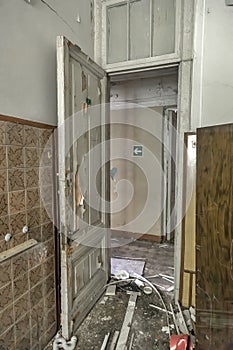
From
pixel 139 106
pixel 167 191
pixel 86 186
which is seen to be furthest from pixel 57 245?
pixel 139 106

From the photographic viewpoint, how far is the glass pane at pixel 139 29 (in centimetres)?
210

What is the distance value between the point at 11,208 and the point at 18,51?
Answer: 0.91m

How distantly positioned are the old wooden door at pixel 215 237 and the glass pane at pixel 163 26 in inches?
46.3

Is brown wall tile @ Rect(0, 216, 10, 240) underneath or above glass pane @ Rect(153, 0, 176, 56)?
underneath

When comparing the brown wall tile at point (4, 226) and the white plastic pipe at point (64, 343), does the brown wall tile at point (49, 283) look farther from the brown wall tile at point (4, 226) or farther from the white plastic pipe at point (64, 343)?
the brown wall tile at point (4, 226)

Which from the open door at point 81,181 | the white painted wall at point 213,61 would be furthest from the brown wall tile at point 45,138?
the white painted wall at point 213,61

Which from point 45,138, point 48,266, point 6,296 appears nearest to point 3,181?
point 45,138

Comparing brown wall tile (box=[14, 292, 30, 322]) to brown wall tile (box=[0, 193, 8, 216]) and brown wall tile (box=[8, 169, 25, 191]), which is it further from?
brown wall tile (box=[8, 169, 25, 191])

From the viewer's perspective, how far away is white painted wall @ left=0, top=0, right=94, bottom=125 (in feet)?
4.27

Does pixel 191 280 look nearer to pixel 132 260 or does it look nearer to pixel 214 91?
pixel 132 260

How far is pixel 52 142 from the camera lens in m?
1.71

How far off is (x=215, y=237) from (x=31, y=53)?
59.4 inches

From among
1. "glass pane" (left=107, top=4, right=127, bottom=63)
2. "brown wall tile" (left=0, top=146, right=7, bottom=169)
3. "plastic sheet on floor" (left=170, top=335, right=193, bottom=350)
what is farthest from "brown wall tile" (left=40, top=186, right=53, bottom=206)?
"glass pane" (left=107, top=4, right=127, bottom=63)

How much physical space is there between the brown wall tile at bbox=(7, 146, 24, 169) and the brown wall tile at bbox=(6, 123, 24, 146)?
3 centimetres
